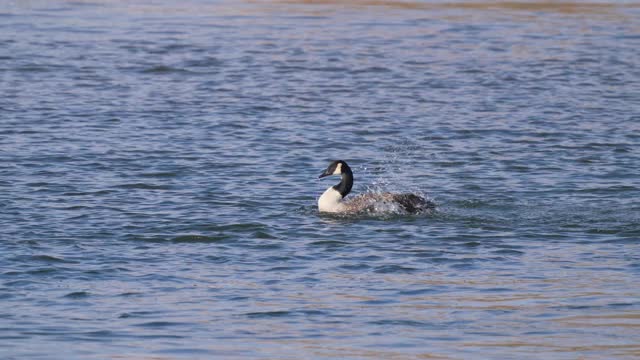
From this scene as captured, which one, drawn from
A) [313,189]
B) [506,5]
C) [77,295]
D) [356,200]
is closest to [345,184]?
[356,200]

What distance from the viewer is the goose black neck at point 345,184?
1723 cm

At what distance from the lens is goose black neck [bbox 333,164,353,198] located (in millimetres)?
17234

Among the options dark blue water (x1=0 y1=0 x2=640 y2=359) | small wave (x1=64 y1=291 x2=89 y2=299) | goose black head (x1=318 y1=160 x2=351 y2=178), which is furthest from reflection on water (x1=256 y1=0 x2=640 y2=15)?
small wave (x1=64 y1=291 x2=89 y2=299)

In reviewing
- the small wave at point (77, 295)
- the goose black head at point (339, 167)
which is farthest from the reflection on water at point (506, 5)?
the small wave at point (77, 295)

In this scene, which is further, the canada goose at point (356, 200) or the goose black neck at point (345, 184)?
the goose black neck at point (345, 184)

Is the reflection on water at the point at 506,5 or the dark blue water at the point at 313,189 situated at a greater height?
the dark blue water at the point at 313,189

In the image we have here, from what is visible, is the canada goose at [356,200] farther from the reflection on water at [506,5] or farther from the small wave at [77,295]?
the reflection on water at [506,5]

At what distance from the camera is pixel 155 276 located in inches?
521

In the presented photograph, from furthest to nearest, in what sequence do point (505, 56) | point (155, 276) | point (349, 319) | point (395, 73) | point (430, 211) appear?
point (505, 56)
point (395, 73)
point (430, 211)
point (155, 276)
point (349, 319)

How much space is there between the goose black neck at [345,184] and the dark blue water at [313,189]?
1.42 feet

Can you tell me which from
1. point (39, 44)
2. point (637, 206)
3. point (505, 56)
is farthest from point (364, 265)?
point (39, 44)

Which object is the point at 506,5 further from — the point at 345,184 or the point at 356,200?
the point at 356,200

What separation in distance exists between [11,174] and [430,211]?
5.68 meters

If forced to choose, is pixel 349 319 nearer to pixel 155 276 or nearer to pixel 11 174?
pixel 155 276
